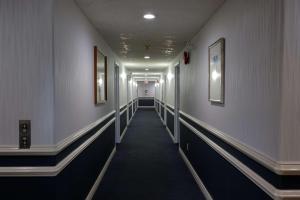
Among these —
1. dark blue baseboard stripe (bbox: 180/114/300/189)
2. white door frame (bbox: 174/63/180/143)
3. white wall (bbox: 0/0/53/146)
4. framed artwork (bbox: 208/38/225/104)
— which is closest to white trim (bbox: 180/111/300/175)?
dark blue baseboard stripe (bbox: 180/114/300/189)

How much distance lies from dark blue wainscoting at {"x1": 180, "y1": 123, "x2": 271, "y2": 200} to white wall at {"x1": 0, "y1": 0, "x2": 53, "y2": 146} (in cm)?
159

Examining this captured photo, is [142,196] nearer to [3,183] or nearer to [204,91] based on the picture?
[204,91]

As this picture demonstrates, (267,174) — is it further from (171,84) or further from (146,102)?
(146,102)

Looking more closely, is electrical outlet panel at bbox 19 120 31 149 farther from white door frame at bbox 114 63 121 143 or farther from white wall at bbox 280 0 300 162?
white door frame at bbox 114 63 121 143

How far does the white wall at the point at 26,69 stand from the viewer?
2.12m

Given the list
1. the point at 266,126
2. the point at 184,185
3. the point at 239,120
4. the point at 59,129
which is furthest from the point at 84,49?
the point at 184,185

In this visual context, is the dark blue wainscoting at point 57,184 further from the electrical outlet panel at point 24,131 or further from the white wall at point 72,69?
the white wall at point 72,69

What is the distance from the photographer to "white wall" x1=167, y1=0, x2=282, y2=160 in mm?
1700

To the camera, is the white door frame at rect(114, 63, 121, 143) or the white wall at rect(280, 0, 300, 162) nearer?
the white wall at rect(280, 0, 300, 162)

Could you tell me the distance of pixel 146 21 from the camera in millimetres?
3564

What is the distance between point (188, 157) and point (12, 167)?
365cm

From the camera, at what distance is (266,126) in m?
1.82

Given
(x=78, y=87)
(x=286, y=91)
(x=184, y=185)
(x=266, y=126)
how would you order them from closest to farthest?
(x=286, y=91) < (x=266, y=126) < (x=78, y=87) < (x=184, y=185)

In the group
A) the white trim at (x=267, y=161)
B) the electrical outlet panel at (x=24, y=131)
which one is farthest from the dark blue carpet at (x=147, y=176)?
the electrical outlet panel at (x=24, y=131)
